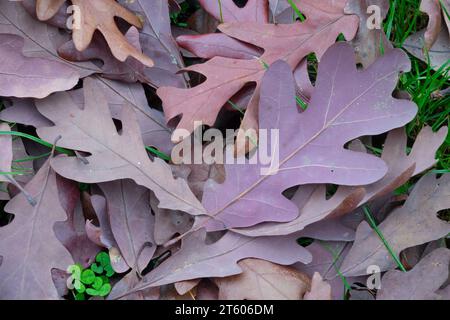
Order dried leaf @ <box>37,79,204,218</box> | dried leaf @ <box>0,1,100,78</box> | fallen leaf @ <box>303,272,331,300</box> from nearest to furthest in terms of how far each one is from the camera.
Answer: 1. fallen leaf @ <box>303,272,331,300</box>
2. dried leaf @ <box>37,79,204,218</box>
3. dried leaf @ <box>0,1,100,78</box>

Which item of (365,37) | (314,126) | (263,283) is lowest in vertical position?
(263,283)

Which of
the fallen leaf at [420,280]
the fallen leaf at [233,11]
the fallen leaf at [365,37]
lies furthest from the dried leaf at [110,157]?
the fallen leaf at [365,37]

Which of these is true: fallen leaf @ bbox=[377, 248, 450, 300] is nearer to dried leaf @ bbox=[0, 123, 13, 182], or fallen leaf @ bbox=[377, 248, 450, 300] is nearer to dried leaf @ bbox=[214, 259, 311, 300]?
dried leaf @ bbox=[214, 259, 311, 300]

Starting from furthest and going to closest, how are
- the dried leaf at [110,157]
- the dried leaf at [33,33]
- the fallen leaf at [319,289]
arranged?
the dried leaf at [33,33]
the dried leaf at [110,157]
the fallen leaf at [319,289]

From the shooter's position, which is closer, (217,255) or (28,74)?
(217,255)

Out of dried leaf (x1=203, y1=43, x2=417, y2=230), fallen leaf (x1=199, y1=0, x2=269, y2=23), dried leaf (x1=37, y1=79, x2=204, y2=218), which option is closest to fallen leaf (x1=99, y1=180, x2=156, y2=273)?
dried leaf (x1=37, y1=79, x2=204, y2=218)

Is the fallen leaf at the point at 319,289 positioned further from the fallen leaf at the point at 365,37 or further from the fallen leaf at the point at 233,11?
the fallen leaf at the point at 233,11

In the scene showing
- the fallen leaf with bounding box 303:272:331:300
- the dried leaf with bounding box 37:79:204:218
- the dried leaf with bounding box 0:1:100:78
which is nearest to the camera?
the fallen leaf with bounding box 303:272:331:300

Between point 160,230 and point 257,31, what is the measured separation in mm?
614

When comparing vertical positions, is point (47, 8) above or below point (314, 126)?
above

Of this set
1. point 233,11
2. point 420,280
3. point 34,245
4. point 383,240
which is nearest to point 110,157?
point 34,245

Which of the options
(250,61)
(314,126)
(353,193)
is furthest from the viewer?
(250,61)

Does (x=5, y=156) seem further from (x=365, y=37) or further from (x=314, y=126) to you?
(x=365, y=37)
